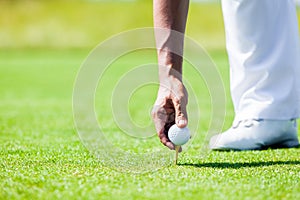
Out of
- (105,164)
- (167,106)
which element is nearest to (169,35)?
(167,106)

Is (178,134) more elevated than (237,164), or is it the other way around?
(178,134)

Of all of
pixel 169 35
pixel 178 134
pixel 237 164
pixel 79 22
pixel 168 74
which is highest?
pixel 79 22

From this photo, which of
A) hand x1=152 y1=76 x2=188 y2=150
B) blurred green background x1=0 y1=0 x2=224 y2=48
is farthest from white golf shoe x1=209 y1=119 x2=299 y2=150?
blurred green background x1=0 y1=0 x2=224 y2=48

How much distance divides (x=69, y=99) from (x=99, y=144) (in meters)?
3.45

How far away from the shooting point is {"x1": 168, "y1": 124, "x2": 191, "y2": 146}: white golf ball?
6.91 feet

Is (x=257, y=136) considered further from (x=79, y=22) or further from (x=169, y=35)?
(x=79, y=22)

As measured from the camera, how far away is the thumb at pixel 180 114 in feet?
6.91

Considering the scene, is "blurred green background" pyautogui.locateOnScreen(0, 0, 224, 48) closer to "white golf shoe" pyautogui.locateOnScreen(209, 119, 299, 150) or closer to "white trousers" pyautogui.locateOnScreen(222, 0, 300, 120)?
"white trousers" pyautogui.locateOnScreen(222, 0, 300, 120)

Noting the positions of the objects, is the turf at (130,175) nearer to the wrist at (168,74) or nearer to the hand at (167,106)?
the hand at (167,106)

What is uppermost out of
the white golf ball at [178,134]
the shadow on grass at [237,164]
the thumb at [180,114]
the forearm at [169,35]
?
the forearm at [169,35]

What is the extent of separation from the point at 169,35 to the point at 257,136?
0.88 meters

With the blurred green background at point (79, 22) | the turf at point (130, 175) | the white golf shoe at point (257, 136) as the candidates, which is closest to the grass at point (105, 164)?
the turf at point (130, 175)

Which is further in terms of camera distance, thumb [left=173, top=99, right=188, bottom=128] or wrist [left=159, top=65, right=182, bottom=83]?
wrist [left=159, top=65, right=182, bottom=83]

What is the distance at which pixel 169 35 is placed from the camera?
2277mm
